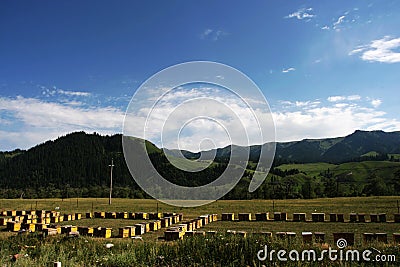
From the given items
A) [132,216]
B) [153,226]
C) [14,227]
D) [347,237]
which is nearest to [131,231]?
[153,226]

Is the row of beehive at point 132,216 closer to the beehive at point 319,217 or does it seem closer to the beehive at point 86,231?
the beehive at point 319,217

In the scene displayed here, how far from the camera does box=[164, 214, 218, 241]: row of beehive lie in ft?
50.1

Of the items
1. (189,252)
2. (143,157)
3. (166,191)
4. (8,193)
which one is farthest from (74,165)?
(189,252)

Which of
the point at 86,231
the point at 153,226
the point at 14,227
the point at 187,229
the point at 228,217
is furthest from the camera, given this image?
the point at 228,217

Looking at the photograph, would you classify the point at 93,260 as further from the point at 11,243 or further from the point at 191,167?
the point at 191,167

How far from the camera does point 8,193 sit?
105 m

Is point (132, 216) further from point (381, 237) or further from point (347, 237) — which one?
point (381, 237)

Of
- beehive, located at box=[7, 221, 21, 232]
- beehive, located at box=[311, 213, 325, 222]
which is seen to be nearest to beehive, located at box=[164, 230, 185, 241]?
beehive, located at box=[7, 221, 21, 232]

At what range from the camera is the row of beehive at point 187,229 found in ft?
50.1

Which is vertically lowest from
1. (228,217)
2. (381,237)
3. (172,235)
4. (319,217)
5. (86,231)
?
(228,217)

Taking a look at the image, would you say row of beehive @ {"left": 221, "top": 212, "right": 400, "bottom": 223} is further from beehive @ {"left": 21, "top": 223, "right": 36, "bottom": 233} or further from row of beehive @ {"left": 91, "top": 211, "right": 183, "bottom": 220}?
beehive @ {"left": 21, "top": 223, "right": 36, "bottom": 233}

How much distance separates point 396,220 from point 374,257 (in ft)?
57.3

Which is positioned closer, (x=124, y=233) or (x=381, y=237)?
(x=381, y=237)

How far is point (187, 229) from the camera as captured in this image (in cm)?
1888
